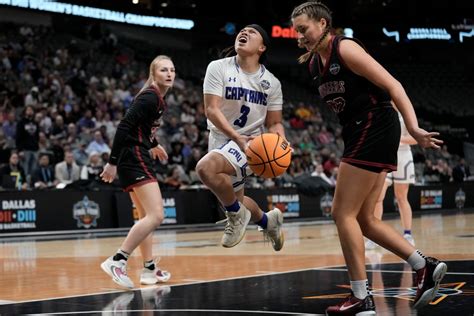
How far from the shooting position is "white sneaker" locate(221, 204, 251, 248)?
7824 mm

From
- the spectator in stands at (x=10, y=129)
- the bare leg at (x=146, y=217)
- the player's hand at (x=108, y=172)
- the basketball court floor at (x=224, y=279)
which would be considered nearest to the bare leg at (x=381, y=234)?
the basketball court floor at (x=224, y=279)

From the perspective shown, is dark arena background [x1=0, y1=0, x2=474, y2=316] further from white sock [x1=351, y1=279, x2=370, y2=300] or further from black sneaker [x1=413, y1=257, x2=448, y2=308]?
white sock [x1=351, y1=279, x2=370, y2=300]

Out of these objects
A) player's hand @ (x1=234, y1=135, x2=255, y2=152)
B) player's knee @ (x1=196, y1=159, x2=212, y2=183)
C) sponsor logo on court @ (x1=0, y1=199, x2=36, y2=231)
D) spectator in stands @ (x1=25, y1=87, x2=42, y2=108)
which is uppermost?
spectator in stands @ (x1=25, y1=87, x2=42, y2=108)

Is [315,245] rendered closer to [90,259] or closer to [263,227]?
[90,259]

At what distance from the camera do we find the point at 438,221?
19234mm

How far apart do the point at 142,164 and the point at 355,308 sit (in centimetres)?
333

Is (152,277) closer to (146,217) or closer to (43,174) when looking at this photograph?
(146,217)

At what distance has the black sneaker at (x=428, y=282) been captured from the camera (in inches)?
229

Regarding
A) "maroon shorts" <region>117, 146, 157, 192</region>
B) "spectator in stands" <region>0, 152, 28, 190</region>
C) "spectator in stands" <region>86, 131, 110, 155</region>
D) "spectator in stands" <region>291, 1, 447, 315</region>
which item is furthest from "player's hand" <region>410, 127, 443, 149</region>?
"spectator in stands" <region>86, 131, 110, 155</region>

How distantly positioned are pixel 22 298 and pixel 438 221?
1358 cm

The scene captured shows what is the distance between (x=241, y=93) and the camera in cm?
791

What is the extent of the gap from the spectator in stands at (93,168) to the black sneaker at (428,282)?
12839mm

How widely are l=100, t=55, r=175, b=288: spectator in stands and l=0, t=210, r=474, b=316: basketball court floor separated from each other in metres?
0.41

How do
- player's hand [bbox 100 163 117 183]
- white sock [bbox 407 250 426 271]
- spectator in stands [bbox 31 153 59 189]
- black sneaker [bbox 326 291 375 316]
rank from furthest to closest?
spectator in stands [bbox 31 153 59 189]
player's hand [bbox 100 163 117 183]
white sock [bbox 407 250 426 271]
black sneaker [bbox 326 291 375 316]
